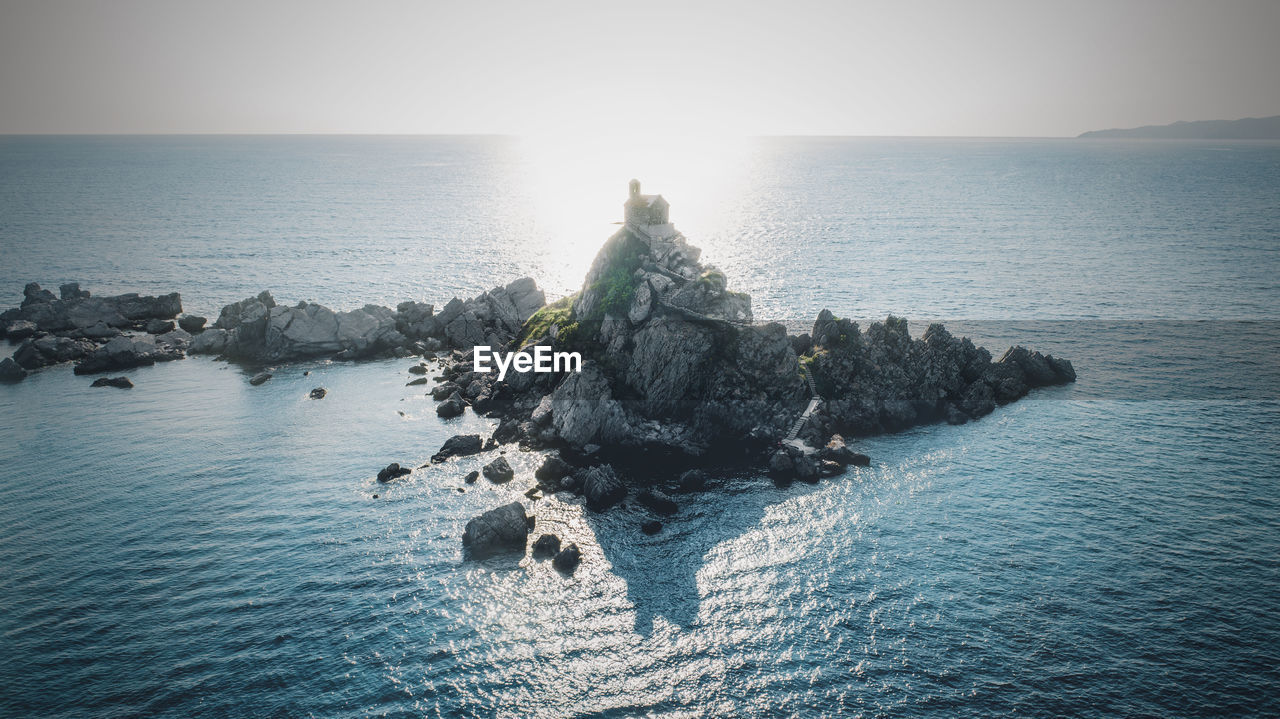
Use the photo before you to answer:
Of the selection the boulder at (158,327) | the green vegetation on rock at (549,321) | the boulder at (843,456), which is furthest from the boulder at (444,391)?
the boulder at (158,327)

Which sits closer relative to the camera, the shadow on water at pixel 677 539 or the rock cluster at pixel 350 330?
the shadow on water at pixel 677 539

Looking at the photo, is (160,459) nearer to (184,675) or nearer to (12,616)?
(12,616)

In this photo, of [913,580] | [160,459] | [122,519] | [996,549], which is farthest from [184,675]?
[996,549]

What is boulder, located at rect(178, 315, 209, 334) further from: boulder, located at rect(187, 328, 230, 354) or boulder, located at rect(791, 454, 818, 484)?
boulder, located at rect(791, 454, 818, 484)

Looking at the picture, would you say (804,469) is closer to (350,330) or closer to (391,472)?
(391,472)

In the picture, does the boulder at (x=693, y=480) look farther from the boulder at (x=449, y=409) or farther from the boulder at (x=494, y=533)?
the boulder at (x=449, y=409)

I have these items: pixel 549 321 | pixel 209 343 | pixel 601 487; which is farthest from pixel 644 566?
pixel 209 343

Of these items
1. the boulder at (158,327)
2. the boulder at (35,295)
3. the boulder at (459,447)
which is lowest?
the boulder at (459,447)

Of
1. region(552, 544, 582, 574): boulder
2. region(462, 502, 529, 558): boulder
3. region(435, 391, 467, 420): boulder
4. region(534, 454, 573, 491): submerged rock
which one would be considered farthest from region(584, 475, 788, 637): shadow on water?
region(435, 391, 467, 420): boulder
